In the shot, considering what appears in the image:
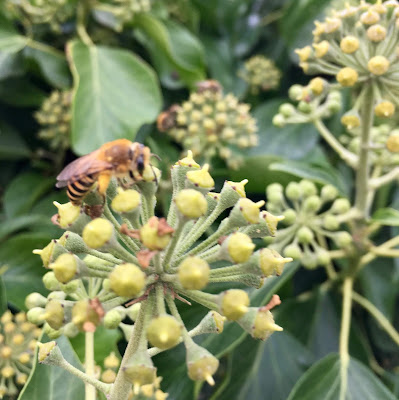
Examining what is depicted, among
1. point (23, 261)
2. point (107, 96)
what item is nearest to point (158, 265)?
point (23, 261)

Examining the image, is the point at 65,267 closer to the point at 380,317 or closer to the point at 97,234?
the point at 97,234

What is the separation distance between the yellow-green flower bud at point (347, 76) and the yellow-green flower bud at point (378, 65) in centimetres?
4

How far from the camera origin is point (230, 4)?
86.7 inches

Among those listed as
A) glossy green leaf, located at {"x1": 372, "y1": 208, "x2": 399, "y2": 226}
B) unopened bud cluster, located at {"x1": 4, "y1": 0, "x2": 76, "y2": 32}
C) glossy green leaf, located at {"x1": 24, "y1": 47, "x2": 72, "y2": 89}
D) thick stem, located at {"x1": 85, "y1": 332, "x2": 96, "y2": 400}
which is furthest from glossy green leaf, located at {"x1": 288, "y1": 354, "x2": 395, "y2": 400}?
unopened bud cluster, located at {"x1": 4, "y1": 0, "x2": 76, "y2": 32}

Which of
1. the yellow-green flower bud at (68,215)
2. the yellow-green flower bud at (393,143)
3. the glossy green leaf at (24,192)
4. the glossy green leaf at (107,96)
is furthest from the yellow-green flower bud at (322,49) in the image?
the glossy green leaf at (24,192)

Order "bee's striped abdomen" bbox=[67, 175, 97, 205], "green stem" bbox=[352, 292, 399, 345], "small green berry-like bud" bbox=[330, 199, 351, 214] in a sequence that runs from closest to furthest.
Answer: "bee's striped abdomen" bbox=[67, 175, 97, 205] < "small green berry-like bud" bbox=[330, 199, 351, 214] < "green stem" bbox=[352, 292, 399, 345]

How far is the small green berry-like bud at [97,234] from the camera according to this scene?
29.7 inches

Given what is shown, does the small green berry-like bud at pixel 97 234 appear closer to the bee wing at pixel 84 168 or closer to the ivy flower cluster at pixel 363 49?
the bee wing at pixel 84 168

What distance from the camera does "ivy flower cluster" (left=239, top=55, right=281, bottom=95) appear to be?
212 centimetres

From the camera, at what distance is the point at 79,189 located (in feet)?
2.71

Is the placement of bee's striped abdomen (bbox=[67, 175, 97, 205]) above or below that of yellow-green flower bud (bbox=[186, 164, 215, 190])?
below

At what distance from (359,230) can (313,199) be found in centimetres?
27

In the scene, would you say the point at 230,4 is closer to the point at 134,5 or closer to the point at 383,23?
the point at 134,5

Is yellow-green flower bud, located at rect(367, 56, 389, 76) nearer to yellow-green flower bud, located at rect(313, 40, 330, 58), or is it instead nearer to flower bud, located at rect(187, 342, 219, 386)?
yellow-green flower bud, located at rect(313, 40, 330, 58)
